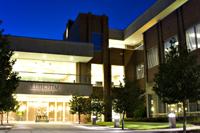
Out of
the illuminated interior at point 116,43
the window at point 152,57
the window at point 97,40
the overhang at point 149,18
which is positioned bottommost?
the window at point 152,57

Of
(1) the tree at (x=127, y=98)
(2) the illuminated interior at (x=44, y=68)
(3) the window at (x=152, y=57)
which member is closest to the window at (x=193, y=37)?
(3) the window at (x=152, y=57)

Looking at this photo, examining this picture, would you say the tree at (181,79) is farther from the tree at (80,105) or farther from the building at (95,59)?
the tree at (80,105)

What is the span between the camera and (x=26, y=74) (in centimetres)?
3847

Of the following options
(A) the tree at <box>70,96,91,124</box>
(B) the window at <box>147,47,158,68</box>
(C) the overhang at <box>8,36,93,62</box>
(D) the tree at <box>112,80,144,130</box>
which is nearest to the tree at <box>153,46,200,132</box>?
(D) the tree at <box>112,80,144,130</box>

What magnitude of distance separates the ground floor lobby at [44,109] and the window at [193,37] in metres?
18.8

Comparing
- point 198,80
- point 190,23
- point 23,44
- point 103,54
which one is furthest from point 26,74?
point 198,80

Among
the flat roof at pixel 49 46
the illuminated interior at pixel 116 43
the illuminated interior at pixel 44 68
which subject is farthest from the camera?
the illuminated interior at pixel 116 43

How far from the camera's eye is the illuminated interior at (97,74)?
4448cm

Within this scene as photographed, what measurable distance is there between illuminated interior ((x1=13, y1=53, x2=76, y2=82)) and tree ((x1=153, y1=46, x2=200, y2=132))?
23.5 m

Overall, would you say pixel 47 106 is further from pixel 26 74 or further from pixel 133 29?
pixel 133 29

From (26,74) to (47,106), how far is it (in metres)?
7.20

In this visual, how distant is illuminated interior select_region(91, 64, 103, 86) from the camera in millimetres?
44481

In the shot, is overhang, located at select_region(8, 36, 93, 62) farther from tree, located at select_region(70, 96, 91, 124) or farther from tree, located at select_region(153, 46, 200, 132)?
tree, located at select_region(153, 46, 200, 132)

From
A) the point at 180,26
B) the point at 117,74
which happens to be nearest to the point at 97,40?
the point at 117,74
